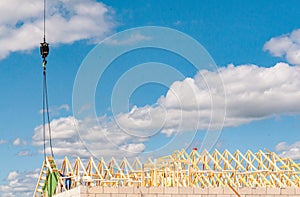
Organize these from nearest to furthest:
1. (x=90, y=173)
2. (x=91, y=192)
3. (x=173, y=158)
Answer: (x=91, y=192) < (x=90, y=173) < (x=173, y=158)

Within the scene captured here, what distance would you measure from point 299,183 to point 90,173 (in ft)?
70.5

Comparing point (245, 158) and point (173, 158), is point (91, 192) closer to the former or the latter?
point (173, 158)

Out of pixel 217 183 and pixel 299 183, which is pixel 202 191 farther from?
pixel 299 183

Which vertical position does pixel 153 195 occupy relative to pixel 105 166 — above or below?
below

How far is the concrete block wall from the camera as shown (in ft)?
157

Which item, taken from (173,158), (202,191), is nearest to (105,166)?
(173,158)

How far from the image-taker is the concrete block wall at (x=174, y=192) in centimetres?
4797

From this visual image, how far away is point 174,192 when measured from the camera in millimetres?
50250

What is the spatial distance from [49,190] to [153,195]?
16.2 m

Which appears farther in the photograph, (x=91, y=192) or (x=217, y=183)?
(x=217, y=183)

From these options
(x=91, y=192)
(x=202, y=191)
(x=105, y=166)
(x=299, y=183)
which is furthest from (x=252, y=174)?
(x=91, y=192)

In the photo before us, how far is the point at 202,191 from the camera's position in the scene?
1992 inches

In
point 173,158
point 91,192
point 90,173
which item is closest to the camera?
point 91,192

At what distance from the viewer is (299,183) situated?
6275 centimetres
